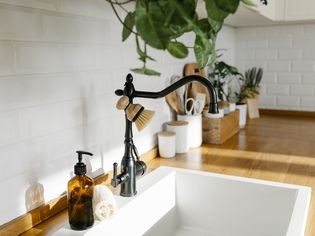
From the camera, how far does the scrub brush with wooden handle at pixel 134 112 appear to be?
97cm

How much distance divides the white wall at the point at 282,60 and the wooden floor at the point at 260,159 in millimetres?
615

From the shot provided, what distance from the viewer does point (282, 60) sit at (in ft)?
8.50

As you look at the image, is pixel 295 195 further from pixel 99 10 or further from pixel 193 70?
pixel 193 70

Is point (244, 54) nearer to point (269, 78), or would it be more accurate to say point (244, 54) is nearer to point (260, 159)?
point (269, 78)

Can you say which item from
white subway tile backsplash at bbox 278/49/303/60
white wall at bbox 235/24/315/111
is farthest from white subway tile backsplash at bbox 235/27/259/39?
white subway tile backsplash at bbox 278/49/303/60

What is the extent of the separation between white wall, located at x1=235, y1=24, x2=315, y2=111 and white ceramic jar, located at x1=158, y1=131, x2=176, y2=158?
1388mm

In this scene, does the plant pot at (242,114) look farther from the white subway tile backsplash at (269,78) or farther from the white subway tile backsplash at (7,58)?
the white subway tile backsplash at (7,58)

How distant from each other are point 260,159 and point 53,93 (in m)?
0.87

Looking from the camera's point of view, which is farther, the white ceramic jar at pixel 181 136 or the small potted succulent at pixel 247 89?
the small potted succulent at pixel 247 89

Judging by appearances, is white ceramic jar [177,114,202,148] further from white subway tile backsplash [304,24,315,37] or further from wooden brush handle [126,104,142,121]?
white subway tile backsplash [304,24,315,37]

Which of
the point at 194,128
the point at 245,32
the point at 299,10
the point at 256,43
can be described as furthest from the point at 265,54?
the point at 194,128

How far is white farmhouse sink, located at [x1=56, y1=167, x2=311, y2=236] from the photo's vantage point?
3.39 ft

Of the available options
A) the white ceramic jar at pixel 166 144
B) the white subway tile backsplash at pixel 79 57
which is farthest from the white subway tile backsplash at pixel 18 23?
the white ceramic jar at pixel 166 144

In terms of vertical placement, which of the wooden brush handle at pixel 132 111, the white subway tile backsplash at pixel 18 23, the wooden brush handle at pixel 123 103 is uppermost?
the white subway tile backsplash at pixel 18 23
